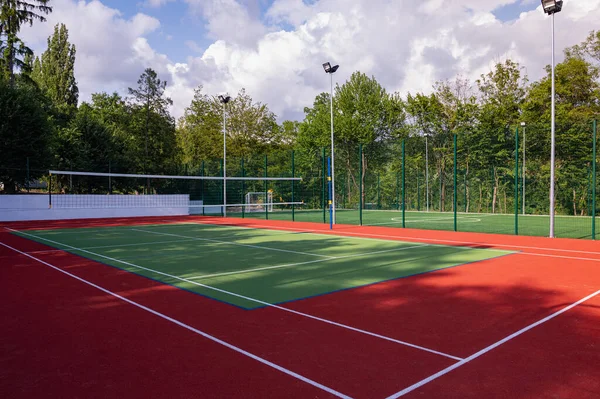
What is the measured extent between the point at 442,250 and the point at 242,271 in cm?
568

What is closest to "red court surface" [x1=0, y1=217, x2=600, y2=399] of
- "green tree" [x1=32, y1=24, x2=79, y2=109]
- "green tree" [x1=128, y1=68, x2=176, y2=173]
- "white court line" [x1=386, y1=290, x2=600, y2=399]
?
"white court line" [x1=386, y1=290, x2=600, y2=399]

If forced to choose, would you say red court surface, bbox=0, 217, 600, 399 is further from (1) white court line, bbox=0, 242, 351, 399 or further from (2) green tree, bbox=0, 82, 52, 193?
(2) green tree, bbox=0, 82, 52, 193

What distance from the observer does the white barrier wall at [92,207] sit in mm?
22922

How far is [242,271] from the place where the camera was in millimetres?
8578

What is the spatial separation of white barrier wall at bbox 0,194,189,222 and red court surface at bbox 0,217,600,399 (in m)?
17.2

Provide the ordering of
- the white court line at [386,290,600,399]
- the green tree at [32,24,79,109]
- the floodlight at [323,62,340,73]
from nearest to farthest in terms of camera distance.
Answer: the white court line at [386,290,600,399] → the floodlight at [323,62,340,73] → the green tree at [32,24,79,109]

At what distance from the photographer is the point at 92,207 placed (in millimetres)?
25172

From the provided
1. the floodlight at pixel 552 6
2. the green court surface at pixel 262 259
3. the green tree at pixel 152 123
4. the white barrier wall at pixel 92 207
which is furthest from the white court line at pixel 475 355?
the green tree at pixel 152 123

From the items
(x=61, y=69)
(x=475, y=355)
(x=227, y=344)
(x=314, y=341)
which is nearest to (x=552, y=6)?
(x=475, y=355)

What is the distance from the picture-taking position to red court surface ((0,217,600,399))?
3498 mm

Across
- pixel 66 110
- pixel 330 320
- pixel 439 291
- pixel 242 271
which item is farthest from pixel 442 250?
pixel 66 110

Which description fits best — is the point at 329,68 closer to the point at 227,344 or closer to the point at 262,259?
the point at 262,259

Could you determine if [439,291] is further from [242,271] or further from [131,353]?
[131,353]

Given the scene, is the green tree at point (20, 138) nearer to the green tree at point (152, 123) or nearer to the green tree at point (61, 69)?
the green tree at point (152, 123)
